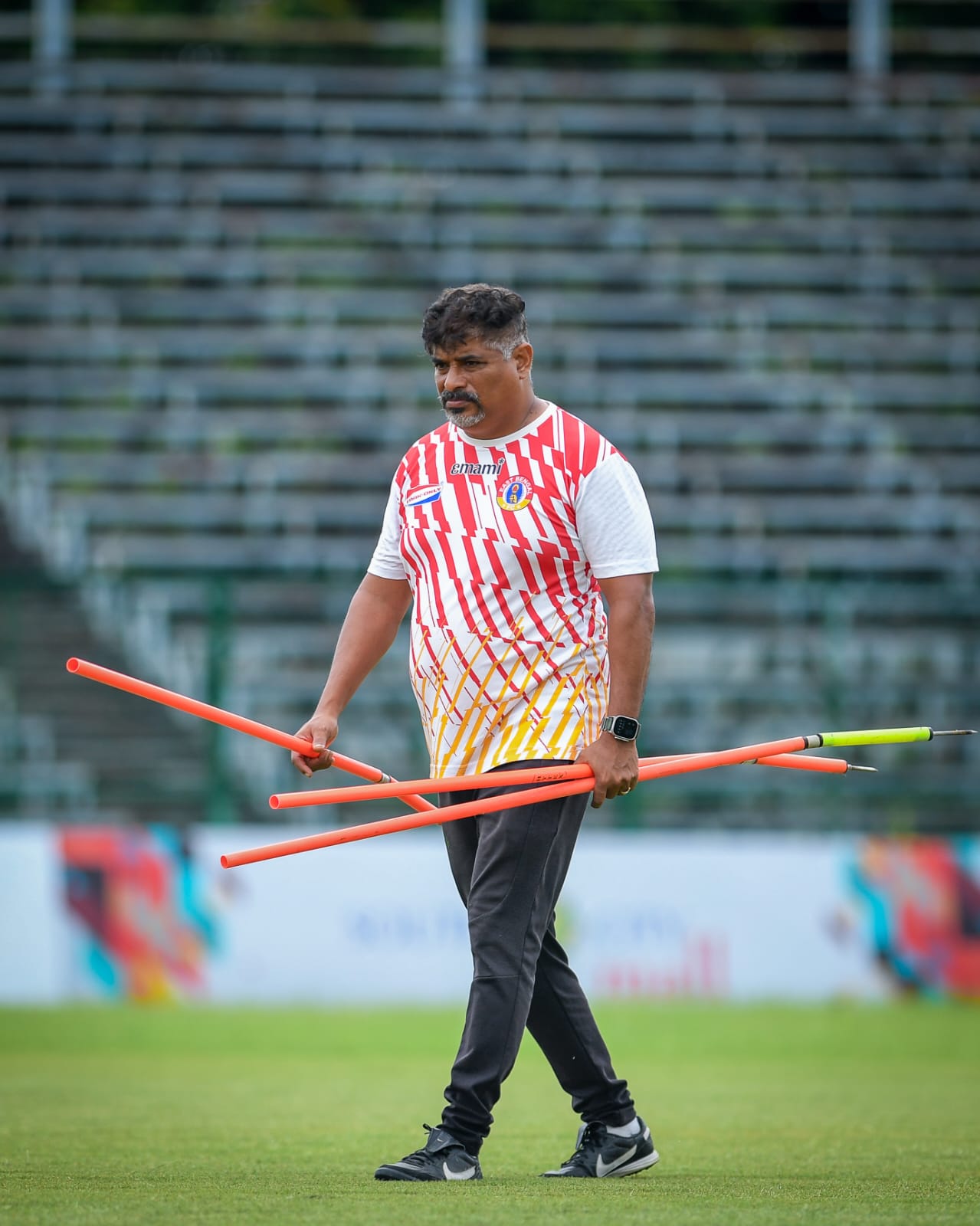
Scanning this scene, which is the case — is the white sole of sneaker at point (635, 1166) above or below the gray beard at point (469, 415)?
below

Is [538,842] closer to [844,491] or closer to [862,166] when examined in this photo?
[844,491]

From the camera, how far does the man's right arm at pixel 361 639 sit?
444cm

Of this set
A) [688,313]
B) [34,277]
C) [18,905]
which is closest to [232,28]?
[34,277]

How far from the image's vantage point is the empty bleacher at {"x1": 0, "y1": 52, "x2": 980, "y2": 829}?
44.9 feet

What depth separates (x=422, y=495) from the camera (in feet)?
14.2

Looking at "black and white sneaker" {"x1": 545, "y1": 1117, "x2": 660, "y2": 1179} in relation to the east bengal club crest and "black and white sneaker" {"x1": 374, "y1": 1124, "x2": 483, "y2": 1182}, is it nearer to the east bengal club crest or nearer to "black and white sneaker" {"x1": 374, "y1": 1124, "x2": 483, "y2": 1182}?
"black and white sneaker" {"x1": 374, "y1": 1124, "x2": 483, "y2": 1182}

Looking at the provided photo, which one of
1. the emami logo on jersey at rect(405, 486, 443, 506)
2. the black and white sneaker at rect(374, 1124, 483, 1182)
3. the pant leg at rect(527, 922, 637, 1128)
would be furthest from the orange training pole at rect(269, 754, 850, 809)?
the black and white sneaker at rect(374, 1124, 483, 1182)

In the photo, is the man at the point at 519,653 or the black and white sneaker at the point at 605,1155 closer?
the man at the point at 519,653

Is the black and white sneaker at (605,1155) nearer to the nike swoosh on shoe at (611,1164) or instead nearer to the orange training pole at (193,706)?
the nike swoosh on shoe at (611,1164)

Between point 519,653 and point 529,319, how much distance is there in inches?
523

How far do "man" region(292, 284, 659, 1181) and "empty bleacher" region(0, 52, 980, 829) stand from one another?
7.77 metres

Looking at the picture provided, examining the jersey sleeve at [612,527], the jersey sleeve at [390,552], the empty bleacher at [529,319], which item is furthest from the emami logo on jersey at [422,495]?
the empty bleacher at [529,319]

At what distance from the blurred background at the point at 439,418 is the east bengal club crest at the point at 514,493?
6.45 meters

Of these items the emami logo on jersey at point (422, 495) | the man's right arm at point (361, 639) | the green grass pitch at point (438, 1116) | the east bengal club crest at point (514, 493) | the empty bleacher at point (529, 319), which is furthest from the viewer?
the empty bleacher at point (529, 319)
